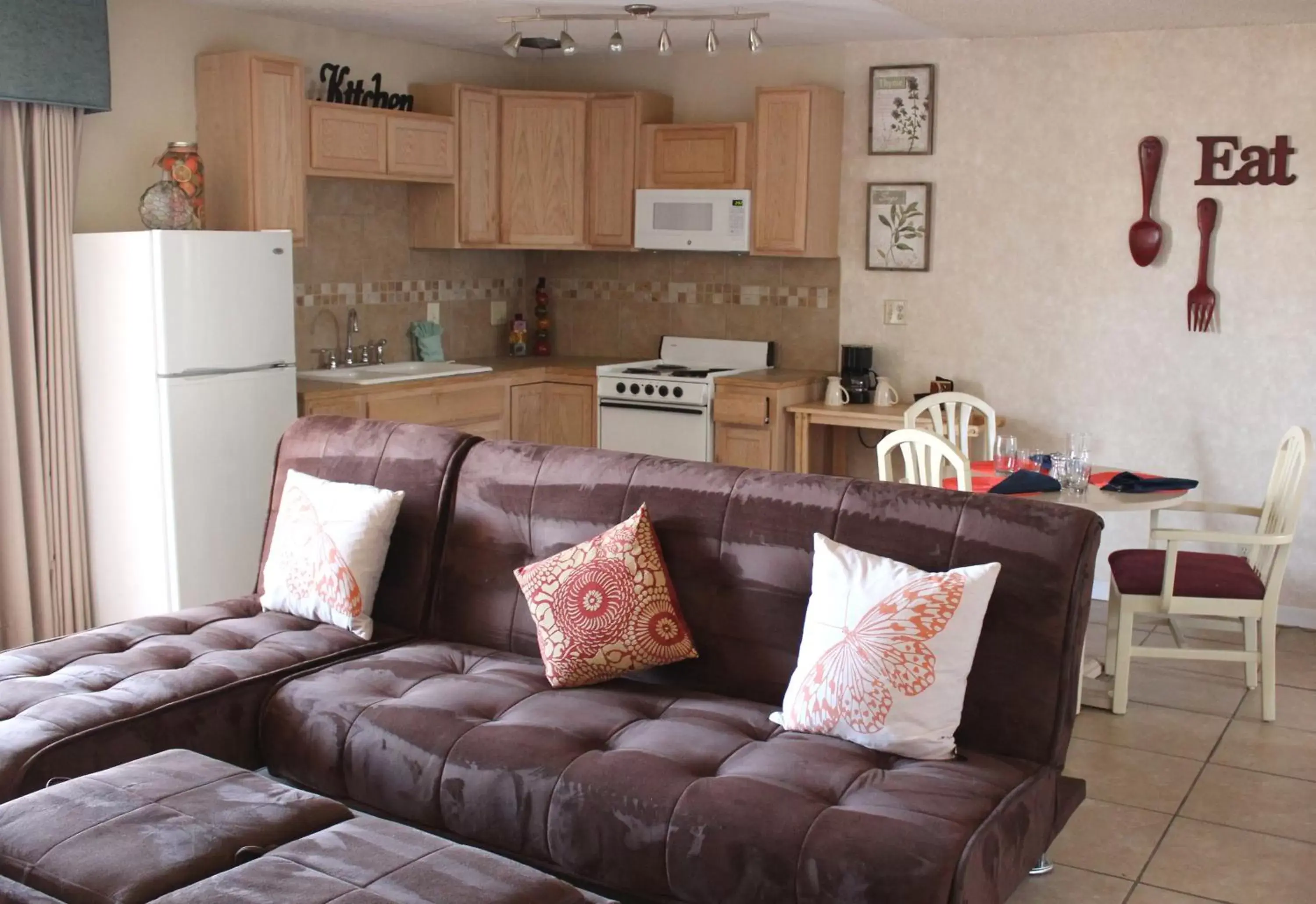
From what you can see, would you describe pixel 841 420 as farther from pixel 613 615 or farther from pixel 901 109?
pixel 613 615

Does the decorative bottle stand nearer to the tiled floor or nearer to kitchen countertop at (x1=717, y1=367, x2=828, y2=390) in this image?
kitchen countertop at (x1=717, y1=367, x2=828, y2=390)

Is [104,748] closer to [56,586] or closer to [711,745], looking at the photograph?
[711,745]

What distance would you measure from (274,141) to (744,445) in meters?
2.37

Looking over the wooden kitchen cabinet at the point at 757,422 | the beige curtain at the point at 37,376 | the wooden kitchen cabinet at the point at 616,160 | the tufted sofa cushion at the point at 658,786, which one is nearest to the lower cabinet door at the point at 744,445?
the wooden kitchen cabinet at the point at 757,422

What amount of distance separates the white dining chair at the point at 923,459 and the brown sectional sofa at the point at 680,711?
1.09 meters

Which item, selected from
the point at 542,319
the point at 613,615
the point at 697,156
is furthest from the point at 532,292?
the point at 613,615

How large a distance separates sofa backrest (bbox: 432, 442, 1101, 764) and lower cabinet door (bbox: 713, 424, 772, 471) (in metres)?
2.43

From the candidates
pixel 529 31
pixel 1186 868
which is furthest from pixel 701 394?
pixel 1186 868

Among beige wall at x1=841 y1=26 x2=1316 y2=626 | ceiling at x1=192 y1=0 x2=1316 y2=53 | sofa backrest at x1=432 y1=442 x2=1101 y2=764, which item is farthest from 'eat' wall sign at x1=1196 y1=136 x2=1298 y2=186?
sofa backrest at x1=432 y1=442 x2=1101 y2=764

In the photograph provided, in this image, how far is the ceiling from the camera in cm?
478

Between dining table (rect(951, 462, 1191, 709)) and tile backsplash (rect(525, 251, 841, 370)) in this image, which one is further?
tile backsplash (rect(525, 251, 841, 370))

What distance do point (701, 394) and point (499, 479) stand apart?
8.23ft

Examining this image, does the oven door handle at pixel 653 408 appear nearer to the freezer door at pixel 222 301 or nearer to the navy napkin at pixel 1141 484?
A: the freezer door at pixel 222 301

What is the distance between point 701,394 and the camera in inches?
233
